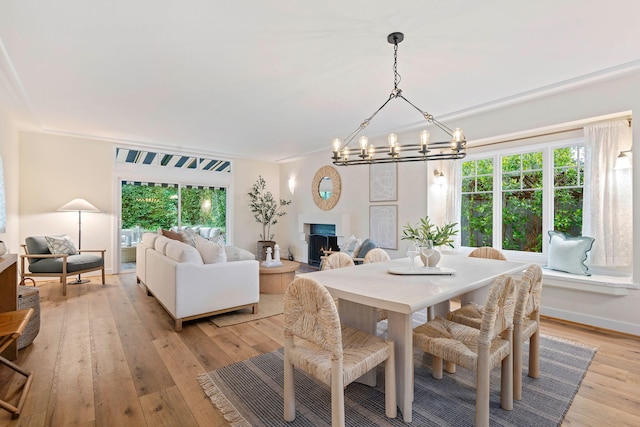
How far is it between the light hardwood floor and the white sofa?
0.22m

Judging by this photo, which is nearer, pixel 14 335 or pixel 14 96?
pixel 14 335

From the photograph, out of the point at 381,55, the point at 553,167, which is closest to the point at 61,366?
the point at 381,55

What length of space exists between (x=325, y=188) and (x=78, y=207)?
4422mm

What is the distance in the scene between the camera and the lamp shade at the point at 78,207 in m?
4.91

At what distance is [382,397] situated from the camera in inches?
77.9

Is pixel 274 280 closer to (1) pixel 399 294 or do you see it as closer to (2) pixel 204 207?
(1) pixel 399 294

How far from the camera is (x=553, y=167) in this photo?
3.74 m

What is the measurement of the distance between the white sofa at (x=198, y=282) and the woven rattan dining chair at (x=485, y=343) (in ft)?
6.97

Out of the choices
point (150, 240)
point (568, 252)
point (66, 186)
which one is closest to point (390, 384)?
point (568, 252)

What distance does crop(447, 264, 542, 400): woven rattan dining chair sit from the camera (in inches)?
74.8

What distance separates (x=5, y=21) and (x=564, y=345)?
5244 millimetres

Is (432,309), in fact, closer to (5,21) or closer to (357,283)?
(357,283)

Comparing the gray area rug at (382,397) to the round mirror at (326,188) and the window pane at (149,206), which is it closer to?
the round mirror at (326,188)

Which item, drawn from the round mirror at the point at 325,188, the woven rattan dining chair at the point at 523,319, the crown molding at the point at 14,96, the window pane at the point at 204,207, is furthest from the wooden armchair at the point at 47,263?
the woven rattan dining chair at the point at 523,319
